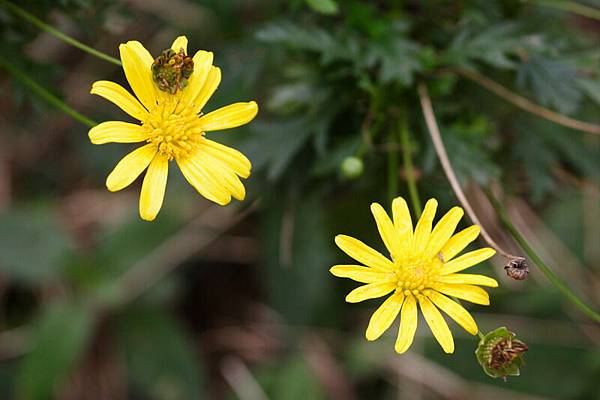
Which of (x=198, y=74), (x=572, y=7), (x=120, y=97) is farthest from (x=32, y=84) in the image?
(x=572, y=7)

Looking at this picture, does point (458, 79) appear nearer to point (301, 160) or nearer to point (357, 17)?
point (357, 17)

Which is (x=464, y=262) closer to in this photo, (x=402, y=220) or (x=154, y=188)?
(x=402, y=220)

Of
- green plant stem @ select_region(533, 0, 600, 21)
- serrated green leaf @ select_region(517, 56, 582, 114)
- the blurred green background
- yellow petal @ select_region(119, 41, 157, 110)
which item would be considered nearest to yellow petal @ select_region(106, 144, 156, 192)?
yellow petal @ select_region(119, 41, 157, 110)

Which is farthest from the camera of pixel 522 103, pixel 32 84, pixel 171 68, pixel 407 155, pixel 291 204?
pixel 291 204

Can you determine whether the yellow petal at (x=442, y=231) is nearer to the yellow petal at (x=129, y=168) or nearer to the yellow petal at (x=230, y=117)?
the yellow petal at (x=230, y=117)

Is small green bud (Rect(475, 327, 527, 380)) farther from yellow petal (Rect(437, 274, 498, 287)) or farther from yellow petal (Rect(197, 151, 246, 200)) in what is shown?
yellow petal (Rect(197, 151, 246, 200))

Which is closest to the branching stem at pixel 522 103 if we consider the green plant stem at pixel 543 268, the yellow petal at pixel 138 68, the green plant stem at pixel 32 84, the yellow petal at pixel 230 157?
the green plant stem at pixel 543 268
